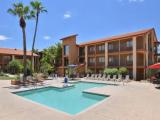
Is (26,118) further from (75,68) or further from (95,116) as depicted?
(75,68)

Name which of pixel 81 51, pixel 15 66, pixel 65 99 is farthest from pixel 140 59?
pixel 15 66

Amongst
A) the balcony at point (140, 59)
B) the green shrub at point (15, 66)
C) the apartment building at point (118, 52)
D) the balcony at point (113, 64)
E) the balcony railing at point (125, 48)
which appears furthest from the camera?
the green shrub at point (15, 66)

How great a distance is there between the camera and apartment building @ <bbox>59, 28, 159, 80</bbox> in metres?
30.7

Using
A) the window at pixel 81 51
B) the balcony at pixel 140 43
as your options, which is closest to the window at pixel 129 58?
the balcony at pixel 140 43

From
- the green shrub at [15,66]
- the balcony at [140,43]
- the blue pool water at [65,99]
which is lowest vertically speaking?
the blue pool water at [65,99]

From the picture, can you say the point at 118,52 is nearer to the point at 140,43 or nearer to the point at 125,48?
the point at 125,48

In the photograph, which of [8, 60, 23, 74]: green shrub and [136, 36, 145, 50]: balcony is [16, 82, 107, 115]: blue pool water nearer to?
[136, 36, 145, 50]: balcony

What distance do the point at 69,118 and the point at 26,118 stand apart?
2020 mm

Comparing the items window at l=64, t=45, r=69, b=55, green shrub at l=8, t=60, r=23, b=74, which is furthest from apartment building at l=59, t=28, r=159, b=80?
green shrub at l=8, t=60, r=23, b=74

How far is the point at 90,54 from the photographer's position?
39656 millimetres

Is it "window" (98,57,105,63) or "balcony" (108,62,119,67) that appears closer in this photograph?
"balcony" (108,62,119,67)

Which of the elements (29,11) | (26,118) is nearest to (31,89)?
(26,118)

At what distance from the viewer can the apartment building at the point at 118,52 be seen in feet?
101

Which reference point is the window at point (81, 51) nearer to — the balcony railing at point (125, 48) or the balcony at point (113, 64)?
the balcony at point (113, 64)
